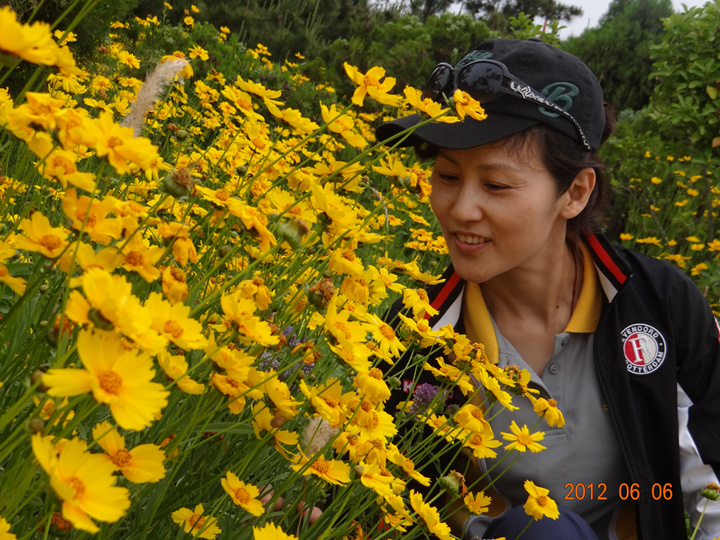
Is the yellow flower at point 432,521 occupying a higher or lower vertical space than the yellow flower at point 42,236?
lower

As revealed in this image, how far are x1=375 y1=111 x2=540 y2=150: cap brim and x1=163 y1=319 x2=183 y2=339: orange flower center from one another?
0.85 m

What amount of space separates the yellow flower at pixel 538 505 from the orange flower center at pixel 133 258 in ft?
2.63

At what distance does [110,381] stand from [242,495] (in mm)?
407

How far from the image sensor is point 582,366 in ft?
5.55

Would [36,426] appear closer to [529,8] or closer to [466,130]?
[466,130]

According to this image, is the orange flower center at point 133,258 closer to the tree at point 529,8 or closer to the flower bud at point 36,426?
the flower bud at point 36,426

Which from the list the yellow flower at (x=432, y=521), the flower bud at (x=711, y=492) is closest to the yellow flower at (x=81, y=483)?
the yellow flower at (x=432, y=521)

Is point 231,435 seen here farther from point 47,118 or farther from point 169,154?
point 169,154

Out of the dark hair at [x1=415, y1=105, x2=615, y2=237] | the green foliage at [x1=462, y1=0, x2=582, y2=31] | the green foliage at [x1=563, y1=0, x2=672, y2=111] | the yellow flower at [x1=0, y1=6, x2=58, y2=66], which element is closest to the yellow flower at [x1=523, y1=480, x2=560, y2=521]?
the dark hair at [x1=415, y1=105, x2=615, y2=237]

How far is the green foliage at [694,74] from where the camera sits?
4297mm

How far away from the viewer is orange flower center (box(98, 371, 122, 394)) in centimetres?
55

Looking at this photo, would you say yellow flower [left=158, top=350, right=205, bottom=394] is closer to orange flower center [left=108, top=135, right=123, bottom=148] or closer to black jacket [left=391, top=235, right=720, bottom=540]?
orange flower center [left=108, top=135, right=123, bottom=148]

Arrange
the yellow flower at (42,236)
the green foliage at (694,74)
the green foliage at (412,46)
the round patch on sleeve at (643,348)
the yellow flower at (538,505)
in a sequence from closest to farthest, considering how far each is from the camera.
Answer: the yellow flower at (42,236), the yellow flower at (538,505), the round patch on sleeve at (643,348), the green foliage at (694,74), the green foliage at (412,46)

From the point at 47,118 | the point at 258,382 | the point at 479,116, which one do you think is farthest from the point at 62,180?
the point at 479,116
